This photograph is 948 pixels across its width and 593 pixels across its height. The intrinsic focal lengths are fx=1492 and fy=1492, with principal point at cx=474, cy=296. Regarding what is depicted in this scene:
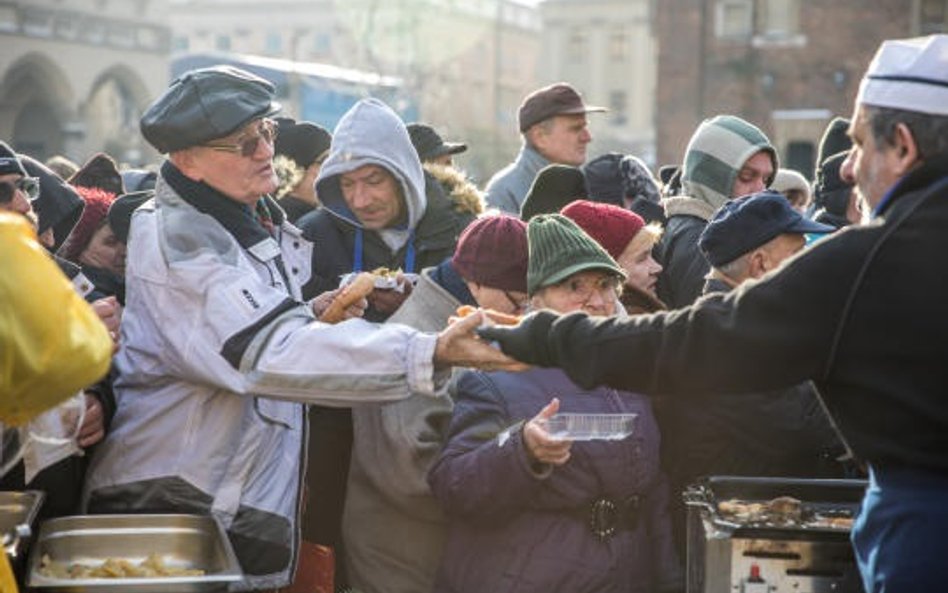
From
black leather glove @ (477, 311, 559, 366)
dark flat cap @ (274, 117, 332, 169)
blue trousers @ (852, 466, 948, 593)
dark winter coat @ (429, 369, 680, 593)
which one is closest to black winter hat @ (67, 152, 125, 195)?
dark flat cap @ (274, 117, 332, 169)

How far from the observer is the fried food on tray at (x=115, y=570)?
3.87 m

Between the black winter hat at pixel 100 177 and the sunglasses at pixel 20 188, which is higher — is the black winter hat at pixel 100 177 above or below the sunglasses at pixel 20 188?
below

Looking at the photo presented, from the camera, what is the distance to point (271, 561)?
454cm

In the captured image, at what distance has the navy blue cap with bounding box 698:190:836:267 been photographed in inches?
218

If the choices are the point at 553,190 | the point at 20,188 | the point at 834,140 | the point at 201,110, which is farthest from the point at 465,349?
the point at 834,140

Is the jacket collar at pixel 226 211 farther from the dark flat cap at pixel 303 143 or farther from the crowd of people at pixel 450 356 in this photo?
the dark flat cap at pixel 303 143

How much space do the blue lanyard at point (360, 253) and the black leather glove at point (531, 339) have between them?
2630 millimetres

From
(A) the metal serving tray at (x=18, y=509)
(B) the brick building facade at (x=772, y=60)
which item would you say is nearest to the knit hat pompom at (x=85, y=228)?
(A) the metal serving tray at (x=18, y=509)

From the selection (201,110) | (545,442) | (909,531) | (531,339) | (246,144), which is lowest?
(545,442)

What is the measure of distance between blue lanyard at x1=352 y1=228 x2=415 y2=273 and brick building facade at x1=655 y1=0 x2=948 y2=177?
107 feet

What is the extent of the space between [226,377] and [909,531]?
6.30ft

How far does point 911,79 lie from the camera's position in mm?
3467

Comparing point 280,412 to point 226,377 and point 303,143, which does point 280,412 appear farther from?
point 303,143

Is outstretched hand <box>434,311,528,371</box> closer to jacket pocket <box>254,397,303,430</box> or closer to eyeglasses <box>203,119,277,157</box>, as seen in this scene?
jacket pocket <box>254,397,303,430</box>
